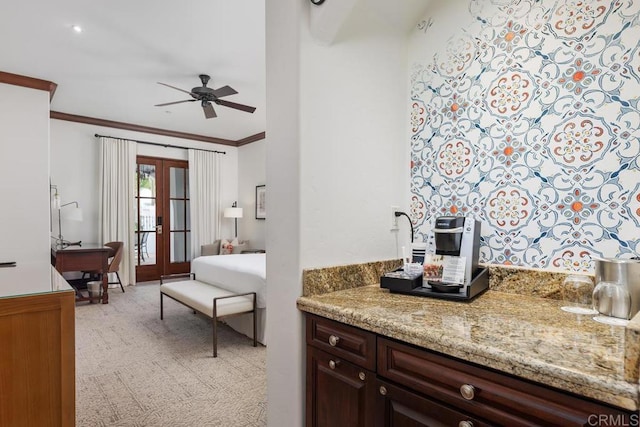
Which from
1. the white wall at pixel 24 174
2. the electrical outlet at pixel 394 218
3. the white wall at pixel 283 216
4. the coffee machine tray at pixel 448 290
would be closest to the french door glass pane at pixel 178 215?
the white wall at pixel 24 174

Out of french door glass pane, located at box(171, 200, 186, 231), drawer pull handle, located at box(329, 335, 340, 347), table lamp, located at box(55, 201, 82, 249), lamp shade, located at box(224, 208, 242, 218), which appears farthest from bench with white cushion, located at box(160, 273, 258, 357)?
french door glass pane, located at box(171, 200, 186, 231)

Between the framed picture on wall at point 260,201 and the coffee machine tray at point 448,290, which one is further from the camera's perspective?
the framed picture on wall at point 260,201

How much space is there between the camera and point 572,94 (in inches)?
51.6

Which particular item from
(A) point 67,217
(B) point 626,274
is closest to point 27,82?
(A) point 67,217

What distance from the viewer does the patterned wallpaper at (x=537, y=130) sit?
1.21m

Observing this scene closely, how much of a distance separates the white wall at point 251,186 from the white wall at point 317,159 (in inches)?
201

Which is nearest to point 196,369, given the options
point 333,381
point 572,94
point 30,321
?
point 30,321

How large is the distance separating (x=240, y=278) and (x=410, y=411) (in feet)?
8.83

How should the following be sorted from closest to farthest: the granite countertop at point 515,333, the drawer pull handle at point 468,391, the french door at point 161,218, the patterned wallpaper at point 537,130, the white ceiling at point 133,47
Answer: the granite countertop at point 515,333 < the drawer pull handle at point 468,391 < the patterned wallpaper at point 537,130 < the white ceiling at point 133,47 < the french door at point 161,218

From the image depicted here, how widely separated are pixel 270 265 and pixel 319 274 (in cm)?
25

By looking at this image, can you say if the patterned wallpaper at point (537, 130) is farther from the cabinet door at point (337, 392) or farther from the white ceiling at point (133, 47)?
the white ceiling at point (133, 47)

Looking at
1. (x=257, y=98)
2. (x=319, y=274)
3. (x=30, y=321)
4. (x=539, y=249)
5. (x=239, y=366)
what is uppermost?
(x=257, y=98)

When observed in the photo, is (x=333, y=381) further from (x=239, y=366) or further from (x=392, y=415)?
(x=239, y=366)

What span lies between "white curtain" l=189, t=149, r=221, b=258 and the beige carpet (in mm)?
2626
